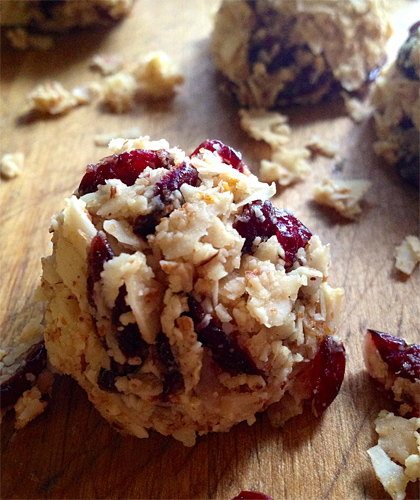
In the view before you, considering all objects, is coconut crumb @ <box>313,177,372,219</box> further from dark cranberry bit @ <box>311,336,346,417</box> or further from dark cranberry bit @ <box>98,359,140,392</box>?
dark cranberry bit @ <box>98,359,140,392</box>

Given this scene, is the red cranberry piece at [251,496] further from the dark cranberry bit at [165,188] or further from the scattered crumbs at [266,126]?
the scattered crumbs at [266,126]

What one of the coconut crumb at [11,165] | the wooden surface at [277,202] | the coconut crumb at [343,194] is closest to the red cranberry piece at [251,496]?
the wooden surface at [277,202]

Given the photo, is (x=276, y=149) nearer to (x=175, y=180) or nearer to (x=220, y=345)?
(x=175, y=180)

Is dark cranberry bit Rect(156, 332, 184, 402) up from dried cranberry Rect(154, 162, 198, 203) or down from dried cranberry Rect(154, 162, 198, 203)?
down

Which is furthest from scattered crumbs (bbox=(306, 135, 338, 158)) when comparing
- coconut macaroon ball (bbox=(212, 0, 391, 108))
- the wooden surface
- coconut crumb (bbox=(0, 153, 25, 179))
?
coconut crumb (bbox=(0, 153, 25, 179))

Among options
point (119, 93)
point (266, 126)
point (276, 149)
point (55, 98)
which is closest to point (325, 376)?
point (276, 149)
